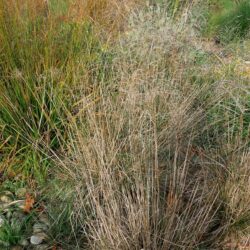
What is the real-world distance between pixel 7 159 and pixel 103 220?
0.98 metres

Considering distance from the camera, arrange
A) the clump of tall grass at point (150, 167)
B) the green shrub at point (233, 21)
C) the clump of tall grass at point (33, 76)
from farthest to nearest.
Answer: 1. the green shrub at point (233, 21)
2. the clump of tall grass at point (33, 76)
3. the clump of tall grass at point (150, 167)

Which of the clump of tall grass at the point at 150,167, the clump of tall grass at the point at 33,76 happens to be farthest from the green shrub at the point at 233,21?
the clump of tall grass at the point at 33,76

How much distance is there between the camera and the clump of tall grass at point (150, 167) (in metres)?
2.03

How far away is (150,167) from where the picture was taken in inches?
86.5

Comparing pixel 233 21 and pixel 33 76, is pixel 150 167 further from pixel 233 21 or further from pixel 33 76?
pixel 233 21

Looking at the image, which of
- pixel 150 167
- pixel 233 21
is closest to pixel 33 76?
pixel 150 167

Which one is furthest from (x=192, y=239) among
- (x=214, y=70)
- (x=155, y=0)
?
(x=155, y=0)

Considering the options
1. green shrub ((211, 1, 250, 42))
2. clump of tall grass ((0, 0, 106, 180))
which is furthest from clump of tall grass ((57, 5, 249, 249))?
green shrub ((211, 1, 250, 42))

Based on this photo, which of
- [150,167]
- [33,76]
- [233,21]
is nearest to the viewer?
[150,167]

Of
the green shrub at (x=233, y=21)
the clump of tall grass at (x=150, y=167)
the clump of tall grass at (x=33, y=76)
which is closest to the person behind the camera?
the clump of tall grass at (x=150, y=167)

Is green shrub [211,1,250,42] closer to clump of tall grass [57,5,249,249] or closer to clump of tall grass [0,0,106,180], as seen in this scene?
clump of tall grass [57,5,249,249]

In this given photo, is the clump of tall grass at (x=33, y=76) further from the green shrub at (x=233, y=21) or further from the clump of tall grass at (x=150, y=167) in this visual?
the green shrub at (x=233, y=21)

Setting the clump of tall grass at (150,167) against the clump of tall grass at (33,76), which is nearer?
the clump of tall grass at (150,167)

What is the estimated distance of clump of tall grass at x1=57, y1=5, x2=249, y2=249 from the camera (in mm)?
2029
